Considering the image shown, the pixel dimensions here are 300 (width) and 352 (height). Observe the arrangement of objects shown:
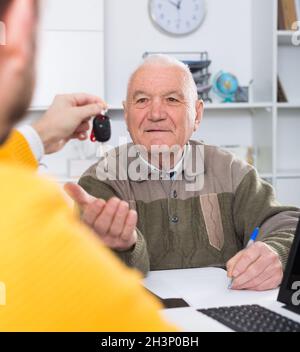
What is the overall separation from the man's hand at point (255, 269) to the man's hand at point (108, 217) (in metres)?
0.26

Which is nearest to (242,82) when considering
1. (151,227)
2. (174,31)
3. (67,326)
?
(174,31)

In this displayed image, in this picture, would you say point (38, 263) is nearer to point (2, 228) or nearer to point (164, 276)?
point (2, 228)

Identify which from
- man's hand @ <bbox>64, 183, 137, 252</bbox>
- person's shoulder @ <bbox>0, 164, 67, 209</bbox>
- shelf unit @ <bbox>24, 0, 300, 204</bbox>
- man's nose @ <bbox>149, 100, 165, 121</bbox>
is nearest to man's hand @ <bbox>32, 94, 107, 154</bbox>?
man's hand @ <bbox>64, 183, 137, 252</bbox>

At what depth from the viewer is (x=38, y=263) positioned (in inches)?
12.3

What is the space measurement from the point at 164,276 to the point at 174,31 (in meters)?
2.61

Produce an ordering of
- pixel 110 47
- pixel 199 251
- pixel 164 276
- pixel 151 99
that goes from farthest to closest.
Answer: pixel 110 47
pixel 151 99
pixel 199 251
pixel 164 276

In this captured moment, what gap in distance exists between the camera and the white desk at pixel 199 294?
3.26 ft

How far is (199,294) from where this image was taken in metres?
1.20

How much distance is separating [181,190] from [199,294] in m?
0.60

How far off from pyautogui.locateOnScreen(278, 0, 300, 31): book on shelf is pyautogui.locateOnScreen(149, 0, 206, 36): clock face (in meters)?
0.51

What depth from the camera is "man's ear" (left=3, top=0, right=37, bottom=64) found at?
1.03 ft

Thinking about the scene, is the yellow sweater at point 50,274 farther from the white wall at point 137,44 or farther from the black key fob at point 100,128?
the white wall at point 137,44

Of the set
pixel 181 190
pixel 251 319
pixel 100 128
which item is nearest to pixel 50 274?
pixel 251 319

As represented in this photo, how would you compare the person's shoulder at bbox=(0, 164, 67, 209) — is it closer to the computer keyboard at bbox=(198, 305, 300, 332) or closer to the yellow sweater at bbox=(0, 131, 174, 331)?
the yellow sweater at bbox=(0, 131, 174, 331)
